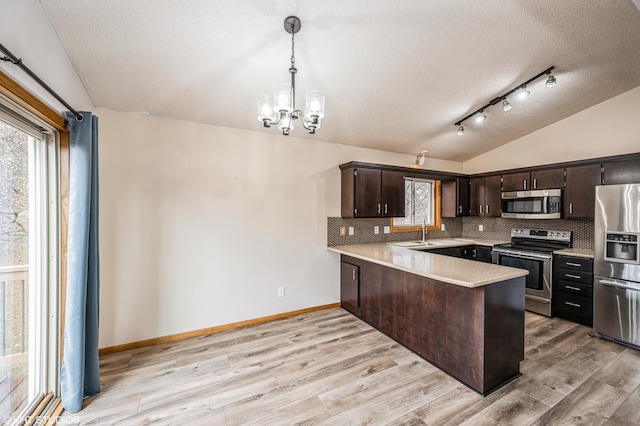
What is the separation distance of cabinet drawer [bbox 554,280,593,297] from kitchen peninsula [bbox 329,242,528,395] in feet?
5.34

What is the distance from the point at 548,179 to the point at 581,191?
0.39 m

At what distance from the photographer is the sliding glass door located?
1496mm

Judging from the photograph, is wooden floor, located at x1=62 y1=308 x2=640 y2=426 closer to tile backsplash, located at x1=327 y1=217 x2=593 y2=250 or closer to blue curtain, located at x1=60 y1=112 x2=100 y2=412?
blue curtain, located at x1=60 y1=112 x2=100 y2=412

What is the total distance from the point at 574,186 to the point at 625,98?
1.18m

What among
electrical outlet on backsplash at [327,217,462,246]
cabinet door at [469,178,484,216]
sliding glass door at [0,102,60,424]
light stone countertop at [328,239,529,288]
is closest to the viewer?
sliding glass door at [0,102,60,424]

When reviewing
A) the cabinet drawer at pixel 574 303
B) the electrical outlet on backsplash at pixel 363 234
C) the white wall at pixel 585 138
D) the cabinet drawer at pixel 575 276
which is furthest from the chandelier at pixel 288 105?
the white wall at pixel 585 138

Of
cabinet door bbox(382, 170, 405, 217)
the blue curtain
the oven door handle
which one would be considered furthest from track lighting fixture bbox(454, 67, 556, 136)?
the blue curtain

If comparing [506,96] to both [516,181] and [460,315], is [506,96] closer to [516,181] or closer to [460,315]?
[516,181]

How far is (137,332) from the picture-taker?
105 inches

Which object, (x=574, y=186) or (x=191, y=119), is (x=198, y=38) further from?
(x=574, y=186)

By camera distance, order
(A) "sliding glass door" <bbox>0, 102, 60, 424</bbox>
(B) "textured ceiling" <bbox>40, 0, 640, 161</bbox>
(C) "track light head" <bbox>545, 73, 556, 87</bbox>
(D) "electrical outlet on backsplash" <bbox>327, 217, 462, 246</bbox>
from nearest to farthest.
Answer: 1. (A) "sliding glass door" <bbox>0, 102, 60, 424</bbox>
2. (B) "textured ceiling" <bbox>40, 0, 640, 161</bbox>
3. (C) "track light head" <bbox>545, 73, 556, 87</bbox>
4. (D) "electrical outlet on backsplash" <bbox>327, 217, 462, 246</bbox>

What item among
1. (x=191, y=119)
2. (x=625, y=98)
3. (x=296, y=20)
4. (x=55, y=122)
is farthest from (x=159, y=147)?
(x=625, y=98)

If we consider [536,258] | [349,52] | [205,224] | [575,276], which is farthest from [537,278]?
[205,224]

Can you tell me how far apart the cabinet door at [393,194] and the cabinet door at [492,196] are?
1.60m
